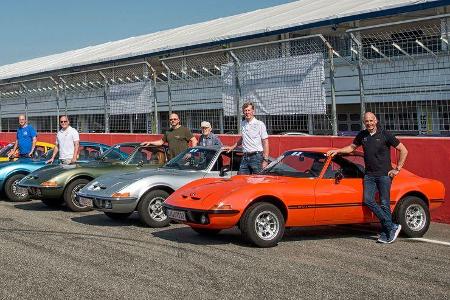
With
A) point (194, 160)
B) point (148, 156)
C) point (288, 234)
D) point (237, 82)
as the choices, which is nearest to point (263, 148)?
point (194, 160)

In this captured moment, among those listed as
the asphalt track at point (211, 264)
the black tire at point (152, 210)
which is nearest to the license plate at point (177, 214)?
the asphalt track at point (211, 264)

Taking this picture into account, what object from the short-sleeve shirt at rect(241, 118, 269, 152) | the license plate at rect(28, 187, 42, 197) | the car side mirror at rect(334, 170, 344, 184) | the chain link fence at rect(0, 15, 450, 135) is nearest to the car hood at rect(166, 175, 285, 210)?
the car side mirror at rect(334, 170, 344, 184)

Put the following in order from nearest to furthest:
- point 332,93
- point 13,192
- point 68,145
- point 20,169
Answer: point 332,93
point 68,145
point 13,192
point 20,169

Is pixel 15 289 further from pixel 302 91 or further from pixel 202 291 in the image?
pixel 302 91

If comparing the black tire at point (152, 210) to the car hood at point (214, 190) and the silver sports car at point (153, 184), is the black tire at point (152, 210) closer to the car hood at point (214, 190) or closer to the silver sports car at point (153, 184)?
the silver sports car at point (153, 184)

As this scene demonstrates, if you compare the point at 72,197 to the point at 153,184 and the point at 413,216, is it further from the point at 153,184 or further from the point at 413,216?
the point at 413,216

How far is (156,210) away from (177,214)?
1438 millimetres

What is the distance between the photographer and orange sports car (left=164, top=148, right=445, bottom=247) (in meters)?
7.28

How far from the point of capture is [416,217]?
27.1 feet

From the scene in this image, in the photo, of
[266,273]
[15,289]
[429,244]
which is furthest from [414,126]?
[15,289]

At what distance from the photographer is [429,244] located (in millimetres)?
7719

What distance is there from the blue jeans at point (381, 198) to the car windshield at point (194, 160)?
2.62 m

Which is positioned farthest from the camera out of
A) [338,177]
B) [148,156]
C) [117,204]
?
[148,156]

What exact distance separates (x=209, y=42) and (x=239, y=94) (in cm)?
801
